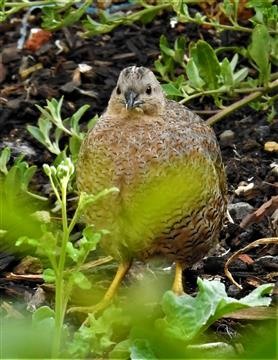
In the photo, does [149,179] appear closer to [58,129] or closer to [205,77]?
[205,77]

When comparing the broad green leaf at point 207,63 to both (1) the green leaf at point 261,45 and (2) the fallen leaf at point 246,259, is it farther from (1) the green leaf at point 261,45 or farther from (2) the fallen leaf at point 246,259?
(2) the fallen leaf at point 246,259

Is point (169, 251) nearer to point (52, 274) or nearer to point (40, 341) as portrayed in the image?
point (52, 274)

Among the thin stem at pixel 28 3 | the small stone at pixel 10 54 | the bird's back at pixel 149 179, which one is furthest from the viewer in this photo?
the small stone at pixel 10 54

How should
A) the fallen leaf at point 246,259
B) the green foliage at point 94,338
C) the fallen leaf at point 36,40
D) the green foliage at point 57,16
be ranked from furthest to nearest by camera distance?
the fallen leaf at point 36,40 < the green foliage at point 57,16 < the fallen leaf at point 246,259 < the green foliage at point 94,338

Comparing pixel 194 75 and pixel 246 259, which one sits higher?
pixel 194 75

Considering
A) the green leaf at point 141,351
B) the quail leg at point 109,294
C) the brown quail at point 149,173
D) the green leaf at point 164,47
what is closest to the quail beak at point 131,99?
the brown quail at point 149,173

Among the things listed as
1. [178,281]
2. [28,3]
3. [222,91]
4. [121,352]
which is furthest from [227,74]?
[121,352]
